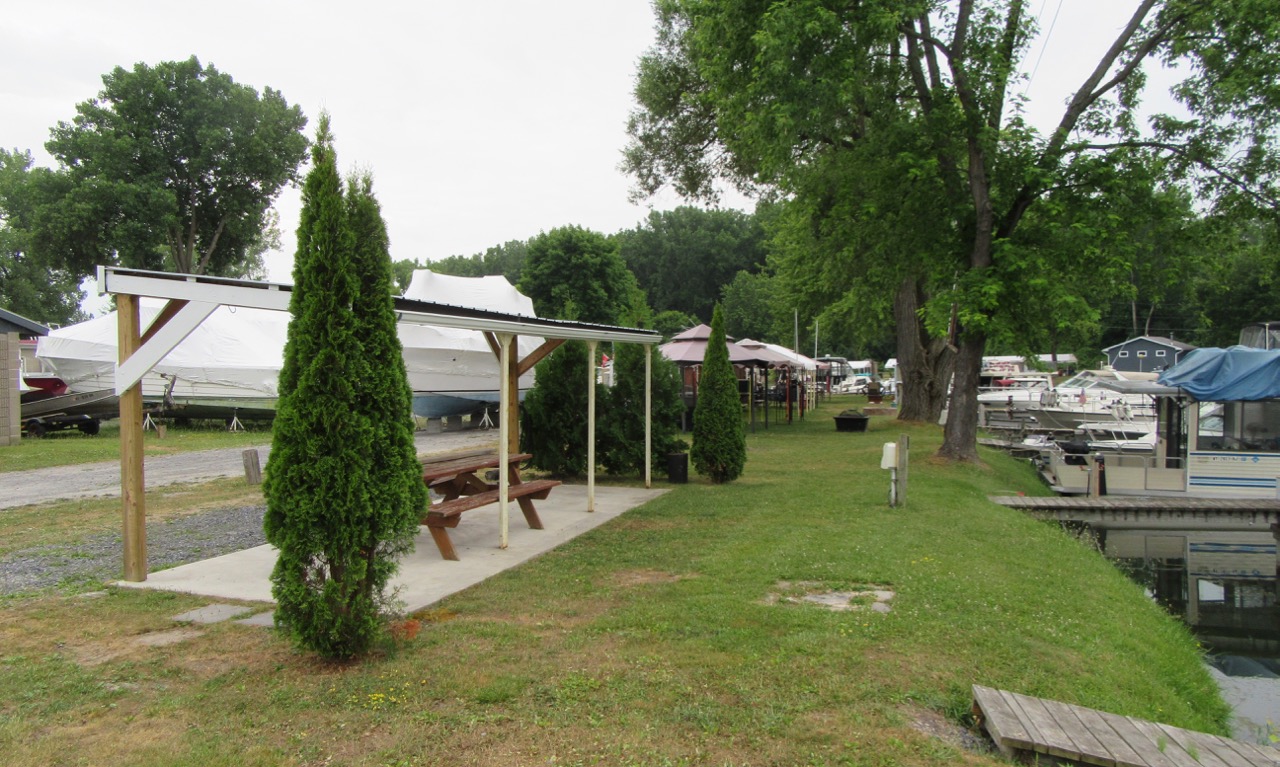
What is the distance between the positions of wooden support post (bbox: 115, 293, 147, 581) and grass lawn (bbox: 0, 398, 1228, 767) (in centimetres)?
36

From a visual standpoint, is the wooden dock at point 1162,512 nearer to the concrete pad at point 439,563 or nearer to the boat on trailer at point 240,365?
the concrete pad at point 439,563

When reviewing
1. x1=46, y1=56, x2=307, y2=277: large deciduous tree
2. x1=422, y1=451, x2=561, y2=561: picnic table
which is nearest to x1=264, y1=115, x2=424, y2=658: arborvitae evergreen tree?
x1=422, y1=451, x2=561, y2=561: picnic table

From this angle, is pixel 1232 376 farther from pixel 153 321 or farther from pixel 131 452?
pixel 131 452

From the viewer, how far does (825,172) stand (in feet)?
52.3

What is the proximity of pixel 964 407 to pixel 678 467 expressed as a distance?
20.3 feet

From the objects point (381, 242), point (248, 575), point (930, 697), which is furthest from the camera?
point (248, 575)

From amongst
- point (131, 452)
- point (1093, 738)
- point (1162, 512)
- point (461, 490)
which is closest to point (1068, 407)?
point (1162, 512)

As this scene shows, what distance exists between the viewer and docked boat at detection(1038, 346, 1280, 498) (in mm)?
13023

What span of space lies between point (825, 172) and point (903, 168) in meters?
1.49

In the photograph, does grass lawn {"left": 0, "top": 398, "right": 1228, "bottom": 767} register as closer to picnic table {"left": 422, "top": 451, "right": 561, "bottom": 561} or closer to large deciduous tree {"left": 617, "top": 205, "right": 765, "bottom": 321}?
picnic table {"left": 422, "top": 451, "right": 561, "bottom": 561}

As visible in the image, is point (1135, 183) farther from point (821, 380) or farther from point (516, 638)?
point (821, 380)

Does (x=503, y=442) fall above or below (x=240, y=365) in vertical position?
below

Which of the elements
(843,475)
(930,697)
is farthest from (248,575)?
(843,475)

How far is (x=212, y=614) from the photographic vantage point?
580 centimetres
